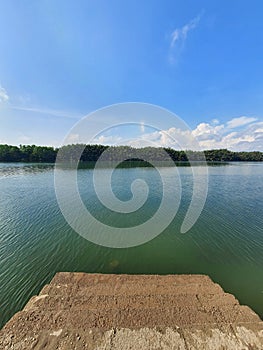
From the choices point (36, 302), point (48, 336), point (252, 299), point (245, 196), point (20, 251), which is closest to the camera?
point (48, 336)

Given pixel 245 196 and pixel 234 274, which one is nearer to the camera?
pixel 234 274

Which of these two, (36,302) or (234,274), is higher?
(36,302)

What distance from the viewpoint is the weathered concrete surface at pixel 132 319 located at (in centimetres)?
425

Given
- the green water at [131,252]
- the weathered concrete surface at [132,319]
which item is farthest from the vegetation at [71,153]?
the weathered concrete surface at [132,319]

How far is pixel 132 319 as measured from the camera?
16.0ft

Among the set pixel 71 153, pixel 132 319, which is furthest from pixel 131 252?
pixel 71 153

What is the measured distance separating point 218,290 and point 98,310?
4.25m

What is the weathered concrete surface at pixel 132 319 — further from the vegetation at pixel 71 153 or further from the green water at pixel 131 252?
the vegetation at pixel 71 153

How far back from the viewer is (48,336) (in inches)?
173

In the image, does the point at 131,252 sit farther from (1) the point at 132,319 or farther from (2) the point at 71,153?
(2) the point at 71,153

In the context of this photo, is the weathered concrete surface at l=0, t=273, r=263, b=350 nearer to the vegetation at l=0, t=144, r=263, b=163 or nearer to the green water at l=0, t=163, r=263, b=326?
the green water at l=0, t=163, r=263, b=326

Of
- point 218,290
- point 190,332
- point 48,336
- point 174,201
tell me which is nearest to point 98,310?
point 48,336

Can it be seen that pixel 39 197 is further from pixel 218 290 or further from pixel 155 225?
pixel 218 290

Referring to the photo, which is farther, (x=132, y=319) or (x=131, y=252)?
(x=131, y=252)
